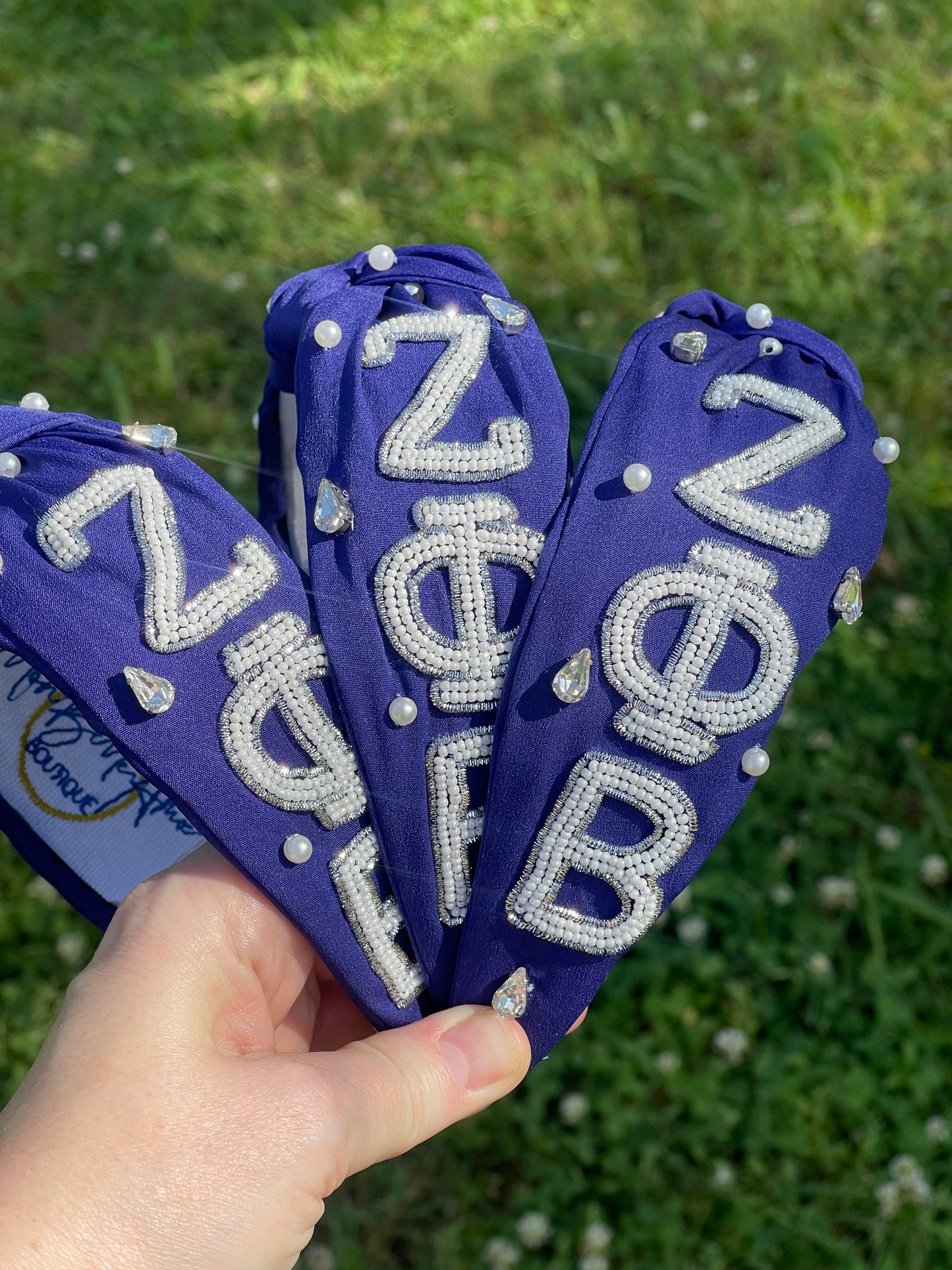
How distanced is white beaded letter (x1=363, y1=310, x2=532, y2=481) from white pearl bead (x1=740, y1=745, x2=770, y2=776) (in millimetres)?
322

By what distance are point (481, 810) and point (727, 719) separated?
24 cm

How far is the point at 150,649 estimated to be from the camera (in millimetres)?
933

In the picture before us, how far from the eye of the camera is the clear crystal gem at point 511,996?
1011 millimetres

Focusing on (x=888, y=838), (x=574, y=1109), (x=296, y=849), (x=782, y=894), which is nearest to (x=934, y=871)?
(x=888, y=838)

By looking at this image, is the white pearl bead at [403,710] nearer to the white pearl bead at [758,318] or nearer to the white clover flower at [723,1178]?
the white pearl bead at [758,318]

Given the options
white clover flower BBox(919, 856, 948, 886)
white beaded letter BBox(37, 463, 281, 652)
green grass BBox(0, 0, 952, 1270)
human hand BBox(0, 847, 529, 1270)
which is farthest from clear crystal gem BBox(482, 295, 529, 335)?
white clover flower BBox(919, 856, 948, 886)

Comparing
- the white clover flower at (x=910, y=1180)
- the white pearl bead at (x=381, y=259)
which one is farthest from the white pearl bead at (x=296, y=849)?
the white clover flower at (x=910, y=1180)

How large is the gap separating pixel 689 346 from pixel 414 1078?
2.32ft

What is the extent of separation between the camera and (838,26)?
98.9 inches

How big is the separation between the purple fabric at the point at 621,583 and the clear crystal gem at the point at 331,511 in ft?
0.58

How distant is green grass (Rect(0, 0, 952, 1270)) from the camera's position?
1.50m

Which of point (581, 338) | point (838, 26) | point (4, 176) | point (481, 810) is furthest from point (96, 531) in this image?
point (838, 26)

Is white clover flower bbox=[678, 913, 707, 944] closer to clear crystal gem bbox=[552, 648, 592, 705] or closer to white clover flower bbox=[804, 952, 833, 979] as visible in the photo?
white clover flower bbox=[804, 952, 833, 979]

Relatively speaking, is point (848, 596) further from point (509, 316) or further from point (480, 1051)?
point (480, 1051)
